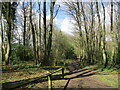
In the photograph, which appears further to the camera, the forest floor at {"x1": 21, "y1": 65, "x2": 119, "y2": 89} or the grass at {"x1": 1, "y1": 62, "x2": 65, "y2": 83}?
the grass at {"x1": 1, "y1": 62, "x2": 65, "y2": 83}

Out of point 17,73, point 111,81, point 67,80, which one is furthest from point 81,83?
point 17,73

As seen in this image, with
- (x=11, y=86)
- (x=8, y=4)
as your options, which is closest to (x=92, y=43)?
(x=8, y=4)

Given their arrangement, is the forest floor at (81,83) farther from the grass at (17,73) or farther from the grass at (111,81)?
the grass at (17,73)

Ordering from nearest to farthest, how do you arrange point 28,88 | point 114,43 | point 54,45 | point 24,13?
point 28,88
point 114,43
point 24,13
point 54,45

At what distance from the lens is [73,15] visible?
24.2 meters

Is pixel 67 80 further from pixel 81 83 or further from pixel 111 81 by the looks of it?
pixel 111 81

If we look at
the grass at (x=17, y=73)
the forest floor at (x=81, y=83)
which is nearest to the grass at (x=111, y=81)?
the forest floor at (x=81, y=83)

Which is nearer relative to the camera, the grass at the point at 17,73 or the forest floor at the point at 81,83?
the forest floor at the point at 81,83

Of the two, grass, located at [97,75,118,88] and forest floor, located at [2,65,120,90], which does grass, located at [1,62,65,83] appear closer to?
forest floor, located at [2,65,120,90]

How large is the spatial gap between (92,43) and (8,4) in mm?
18232

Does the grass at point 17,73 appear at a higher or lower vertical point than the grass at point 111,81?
higher

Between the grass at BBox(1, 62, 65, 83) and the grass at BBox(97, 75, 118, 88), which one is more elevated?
the grass at BBox(1, 62, 65, 83)

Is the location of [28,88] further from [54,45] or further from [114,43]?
[54,45]

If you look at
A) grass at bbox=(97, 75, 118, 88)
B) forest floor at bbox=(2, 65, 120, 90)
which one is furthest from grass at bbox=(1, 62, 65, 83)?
grass at bbox=(97, 75, 118, 88)
